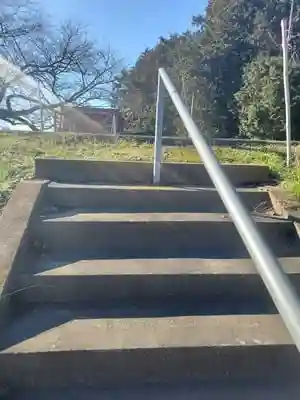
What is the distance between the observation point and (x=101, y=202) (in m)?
2.95

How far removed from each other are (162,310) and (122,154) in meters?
1.91

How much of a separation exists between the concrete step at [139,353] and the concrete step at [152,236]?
619mm

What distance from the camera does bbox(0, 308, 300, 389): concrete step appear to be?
1.77 metres

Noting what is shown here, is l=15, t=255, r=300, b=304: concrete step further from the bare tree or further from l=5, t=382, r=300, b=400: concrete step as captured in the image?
the bare tree

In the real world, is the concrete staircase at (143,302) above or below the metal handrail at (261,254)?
below

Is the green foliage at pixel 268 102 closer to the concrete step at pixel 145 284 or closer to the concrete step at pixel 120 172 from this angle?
the concrete step at pixel 120 172

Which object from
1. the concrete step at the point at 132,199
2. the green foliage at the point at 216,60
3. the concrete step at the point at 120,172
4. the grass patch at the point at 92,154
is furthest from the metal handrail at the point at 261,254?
the green foliage at the point at 216,60

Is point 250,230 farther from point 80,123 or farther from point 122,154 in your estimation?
point 80,123

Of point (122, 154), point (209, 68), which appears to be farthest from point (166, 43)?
point (122, 154)

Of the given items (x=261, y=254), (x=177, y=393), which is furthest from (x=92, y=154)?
(x=261, y=254)

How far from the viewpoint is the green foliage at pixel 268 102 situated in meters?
11.0

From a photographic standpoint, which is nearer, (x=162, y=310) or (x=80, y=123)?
(x=162, y=310)

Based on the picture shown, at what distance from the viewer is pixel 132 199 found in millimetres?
2953

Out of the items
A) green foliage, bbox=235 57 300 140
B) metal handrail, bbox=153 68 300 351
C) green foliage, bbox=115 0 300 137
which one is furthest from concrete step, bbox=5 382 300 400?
green foliage, bbox=115 0 300 137
